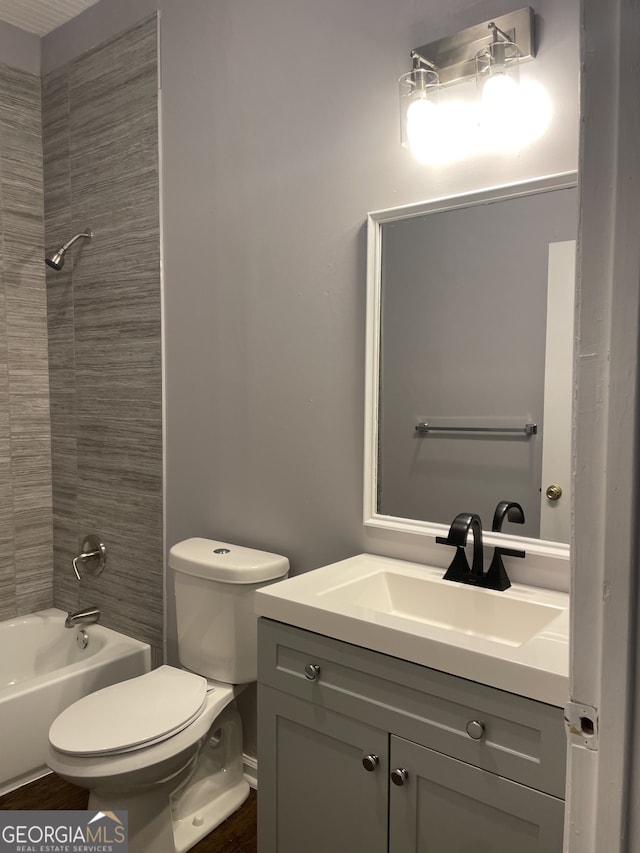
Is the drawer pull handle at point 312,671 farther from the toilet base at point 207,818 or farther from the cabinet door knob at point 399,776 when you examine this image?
the toilet base at point 207,818

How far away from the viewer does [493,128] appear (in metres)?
1.65

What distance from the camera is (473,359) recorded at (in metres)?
1.76

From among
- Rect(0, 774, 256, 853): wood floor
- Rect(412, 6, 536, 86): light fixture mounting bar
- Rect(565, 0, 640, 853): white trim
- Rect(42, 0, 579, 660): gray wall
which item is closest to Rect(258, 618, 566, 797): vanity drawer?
Rect(42, 0, 579, 660): gray wall

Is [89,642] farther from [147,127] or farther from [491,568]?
[147,127]

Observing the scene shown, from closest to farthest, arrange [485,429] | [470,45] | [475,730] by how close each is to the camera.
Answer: [475,730], [470,45], [485,429]

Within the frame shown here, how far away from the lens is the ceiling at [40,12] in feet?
8.64

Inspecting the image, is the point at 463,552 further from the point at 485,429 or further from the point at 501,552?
the point at 485,429

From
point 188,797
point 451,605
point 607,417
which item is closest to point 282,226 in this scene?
point 451,605

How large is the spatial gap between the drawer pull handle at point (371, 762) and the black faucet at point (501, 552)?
470 millimetres

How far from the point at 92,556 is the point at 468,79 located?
86.5 inches

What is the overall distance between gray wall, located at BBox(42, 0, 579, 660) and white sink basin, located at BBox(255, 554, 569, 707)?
0.46 feet

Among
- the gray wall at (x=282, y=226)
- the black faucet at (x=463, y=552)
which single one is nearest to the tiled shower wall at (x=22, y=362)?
the gray wall at (x=282, y=226)

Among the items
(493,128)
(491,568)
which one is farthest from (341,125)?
(491,568)

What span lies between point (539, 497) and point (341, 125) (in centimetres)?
117
